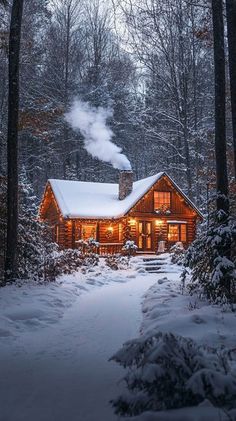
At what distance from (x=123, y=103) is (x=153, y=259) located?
2026cm

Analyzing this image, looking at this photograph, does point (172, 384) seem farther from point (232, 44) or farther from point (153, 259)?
point (153, 259)

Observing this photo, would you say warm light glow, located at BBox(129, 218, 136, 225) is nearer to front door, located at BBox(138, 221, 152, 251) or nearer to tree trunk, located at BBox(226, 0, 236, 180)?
front door, located at BBox(138, 221, 152, 251)

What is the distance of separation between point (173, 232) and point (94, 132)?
10.9 m

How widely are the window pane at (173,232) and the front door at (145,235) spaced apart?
1560 mm

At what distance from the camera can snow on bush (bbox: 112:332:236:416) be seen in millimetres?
3320

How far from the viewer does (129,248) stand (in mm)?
24609

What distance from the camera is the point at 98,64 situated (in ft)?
124

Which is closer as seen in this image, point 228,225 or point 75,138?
point 228,225

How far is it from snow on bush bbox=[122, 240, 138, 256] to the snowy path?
14.8 metres

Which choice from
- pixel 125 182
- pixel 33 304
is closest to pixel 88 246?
pixel 125 182

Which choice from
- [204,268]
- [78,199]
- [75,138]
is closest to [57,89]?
[75,138]

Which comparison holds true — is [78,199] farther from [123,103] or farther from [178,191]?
[123,103]

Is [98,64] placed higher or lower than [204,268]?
higher

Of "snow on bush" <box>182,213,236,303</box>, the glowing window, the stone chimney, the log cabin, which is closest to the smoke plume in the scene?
the stone chimney
